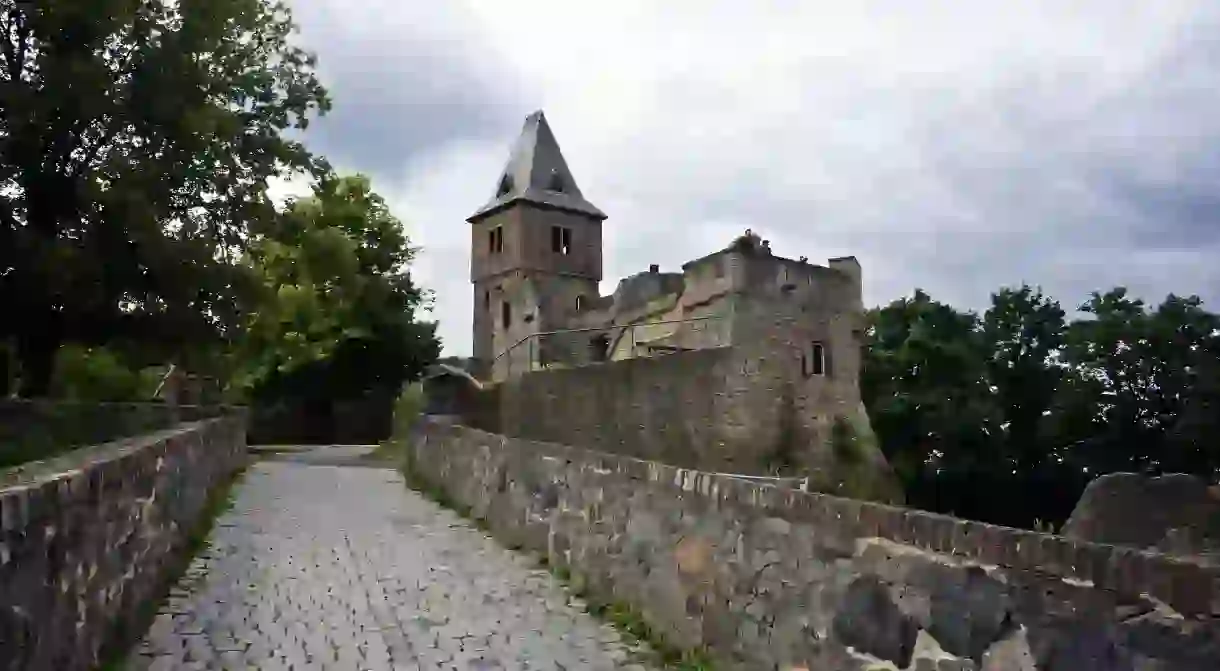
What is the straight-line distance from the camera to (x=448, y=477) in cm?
1387

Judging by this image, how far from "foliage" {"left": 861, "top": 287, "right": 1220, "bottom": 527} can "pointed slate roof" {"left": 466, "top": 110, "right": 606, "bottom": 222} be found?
57.0ft

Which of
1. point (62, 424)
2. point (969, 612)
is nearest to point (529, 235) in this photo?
point (62, 424)

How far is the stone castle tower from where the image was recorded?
5075 cm

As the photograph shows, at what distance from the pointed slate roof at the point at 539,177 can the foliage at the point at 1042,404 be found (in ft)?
57.0

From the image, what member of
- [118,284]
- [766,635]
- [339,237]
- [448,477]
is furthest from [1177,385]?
[766,635]

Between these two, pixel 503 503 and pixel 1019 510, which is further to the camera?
pixel 1019 510

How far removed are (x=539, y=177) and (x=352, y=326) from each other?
73.2ft

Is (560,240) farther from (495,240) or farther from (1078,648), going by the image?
(1078,648)

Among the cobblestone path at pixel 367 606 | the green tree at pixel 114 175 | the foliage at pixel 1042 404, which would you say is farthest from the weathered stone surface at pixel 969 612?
the foliage at pixel 1042 404

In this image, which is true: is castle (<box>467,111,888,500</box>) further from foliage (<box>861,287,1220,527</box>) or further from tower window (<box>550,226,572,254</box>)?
tower window (<box>550,226,572,254</box>)

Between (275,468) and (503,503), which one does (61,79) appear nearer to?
(275,468)

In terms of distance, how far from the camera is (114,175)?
54.1 feet

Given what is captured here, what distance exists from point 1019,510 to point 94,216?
32884 mm

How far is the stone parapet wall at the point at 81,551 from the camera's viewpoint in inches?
149
